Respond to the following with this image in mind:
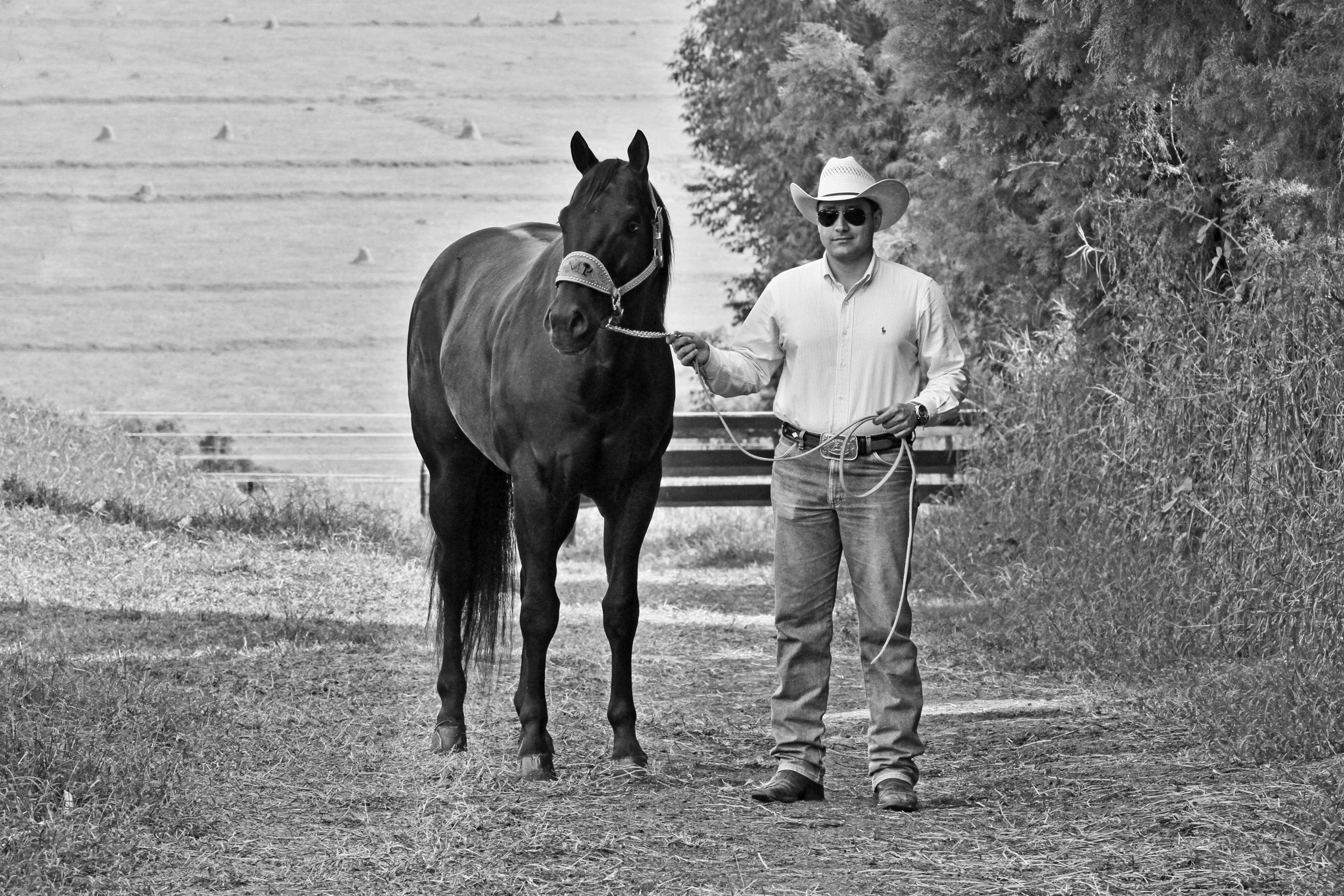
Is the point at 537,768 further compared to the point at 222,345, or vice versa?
the point at 222,345

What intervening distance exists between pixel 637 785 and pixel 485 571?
156 cm

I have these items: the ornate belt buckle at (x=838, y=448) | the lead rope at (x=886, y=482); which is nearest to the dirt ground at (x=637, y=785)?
the lead rope at (x=886, y=482)

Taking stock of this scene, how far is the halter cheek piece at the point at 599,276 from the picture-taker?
174 inches

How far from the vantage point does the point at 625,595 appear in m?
5.00

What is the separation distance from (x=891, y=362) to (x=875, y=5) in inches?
169

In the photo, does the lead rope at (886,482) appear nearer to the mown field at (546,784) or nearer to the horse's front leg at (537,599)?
the mown field at (546,784)

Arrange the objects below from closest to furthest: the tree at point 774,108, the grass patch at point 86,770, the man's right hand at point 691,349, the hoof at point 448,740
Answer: the grass patch at point 86,770
the man's right hand at point 691,349
the hoof at point 448,740
the tree at point 774,108

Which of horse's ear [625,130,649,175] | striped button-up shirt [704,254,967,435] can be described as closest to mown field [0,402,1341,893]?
striped button-up shirt [704,254,967,435]

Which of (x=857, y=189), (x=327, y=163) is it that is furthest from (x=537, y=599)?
(x=327, y=163)

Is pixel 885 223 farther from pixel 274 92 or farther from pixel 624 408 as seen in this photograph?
pixel 274 92

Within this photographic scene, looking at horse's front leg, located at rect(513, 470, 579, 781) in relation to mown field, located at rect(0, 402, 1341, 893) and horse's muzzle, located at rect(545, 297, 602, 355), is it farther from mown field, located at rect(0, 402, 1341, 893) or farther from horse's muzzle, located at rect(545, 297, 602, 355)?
horse's muzzle, located at rect(545, 297, 602, 355)

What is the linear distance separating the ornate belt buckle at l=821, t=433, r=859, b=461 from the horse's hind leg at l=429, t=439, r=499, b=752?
2076mm

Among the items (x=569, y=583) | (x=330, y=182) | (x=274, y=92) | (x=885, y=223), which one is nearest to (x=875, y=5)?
(x=885, y=223)

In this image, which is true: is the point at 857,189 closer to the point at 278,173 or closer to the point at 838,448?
the point at 838,448
